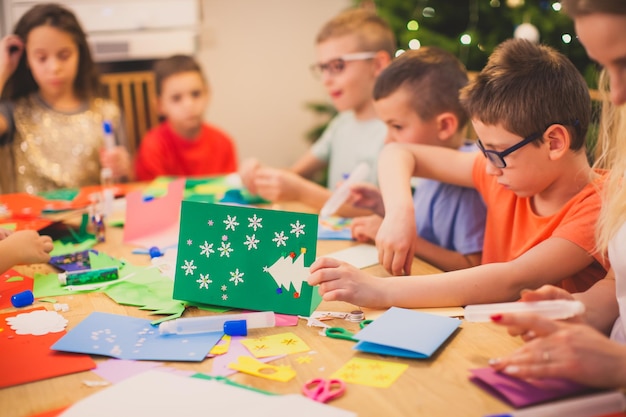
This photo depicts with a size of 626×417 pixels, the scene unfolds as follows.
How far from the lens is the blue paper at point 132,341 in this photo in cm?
87

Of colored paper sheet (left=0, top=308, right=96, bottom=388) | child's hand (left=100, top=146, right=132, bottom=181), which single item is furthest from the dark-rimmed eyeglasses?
colored paper sheet (left=0, top=308, right=96, bottom=388)

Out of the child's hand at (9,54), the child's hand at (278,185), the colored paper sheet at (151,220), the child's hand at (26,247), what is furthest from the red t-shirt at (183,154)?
the child's hand at (26,247)

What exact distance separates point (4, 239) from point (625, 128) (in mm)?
1033

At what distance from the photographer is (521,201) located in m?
1.22

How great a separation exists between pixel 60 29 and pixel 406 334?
1.65 meters

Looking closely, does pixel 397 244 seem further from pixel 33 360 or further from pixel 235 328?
pixel 33 360

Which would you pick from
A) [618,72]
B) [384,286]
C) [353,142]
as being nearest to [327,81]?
[353,142]

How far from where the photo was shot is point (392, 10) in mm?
2930

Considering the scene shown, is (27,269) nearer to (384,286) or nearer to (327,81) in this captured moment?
(384,286)

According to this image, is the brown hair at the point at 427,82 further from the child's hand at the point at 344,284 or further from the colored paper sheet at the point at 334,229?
the child's hand at the point at 344,284

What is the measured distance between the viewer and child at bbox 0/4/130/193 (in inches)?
78.7

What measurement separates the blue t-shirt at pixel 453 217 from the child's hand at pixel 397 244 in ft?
0.95

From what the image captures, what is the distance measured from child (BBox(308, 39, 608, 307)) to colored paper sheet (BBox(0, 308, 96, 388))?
0.34 meters

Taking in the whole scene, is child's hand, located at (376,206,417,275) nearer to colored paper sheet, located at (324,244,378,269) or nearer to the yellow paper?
colored paper sheet, located at (324,244,378,269)
